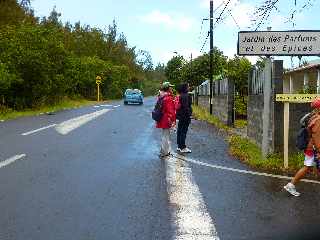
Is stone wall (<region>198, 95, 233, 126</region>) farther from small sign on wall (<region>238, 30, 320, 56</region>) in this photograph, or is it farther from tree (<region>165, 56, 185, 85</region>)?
tree (<region>165, 56, 185, 85</region>)

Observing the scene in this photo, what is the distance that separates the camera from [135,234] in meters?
6.31

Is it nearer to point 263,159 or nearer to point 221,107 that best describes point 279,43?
point 263,159

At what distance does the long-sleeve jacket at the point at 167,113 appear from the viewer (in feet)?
44.0

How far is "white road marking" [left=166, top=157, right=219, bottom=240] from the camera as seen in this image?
6406mm

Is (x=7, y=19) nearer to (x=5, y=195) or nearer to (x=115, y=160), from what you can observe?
(x=115, y=160)

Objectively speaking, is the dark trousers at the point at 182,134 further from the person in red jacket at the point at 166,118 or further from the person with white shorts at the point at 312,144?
the person with white shorts at the point at 312,144

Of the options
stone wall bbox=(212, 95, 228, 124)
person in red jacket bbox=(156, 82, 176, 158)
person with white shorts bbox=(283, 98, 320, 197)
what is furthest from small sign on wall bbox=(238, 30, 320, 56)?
stone wall bbox=(212, 95, 228, 124)

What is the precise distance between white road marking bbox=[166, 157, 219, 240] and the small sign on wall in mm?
3133

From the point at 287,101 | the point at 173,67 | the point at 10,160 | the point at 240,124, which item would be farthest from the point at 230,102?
the point at 173,67

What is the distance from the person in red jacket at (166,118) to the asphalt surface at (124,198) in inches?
17.3

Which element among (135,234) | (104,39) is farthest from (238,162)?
(104,39)

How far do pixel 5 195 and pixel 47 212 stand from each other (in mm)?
1283

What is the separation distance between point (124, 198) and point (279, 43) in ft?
18.7

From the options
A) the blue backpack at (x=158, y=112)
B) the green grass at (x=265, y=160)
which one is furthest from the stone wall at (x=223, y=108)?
the blue backpack at (x=158, y=112)
